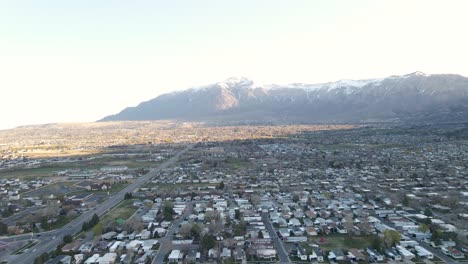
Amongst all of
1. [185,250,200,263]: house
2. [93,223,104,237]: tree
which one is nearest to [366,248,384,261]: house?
[185,250,200,263]: house

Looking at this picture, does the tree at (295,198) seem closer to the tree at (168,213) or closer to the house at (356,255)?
the house at (356,255)

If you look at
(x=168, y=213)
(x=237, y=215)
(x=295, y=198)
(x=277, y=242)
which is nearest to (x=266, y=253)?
(x=277, y=242)

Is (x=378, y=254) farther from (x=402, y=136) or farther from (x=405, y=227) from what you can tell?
(x=402, y=136)

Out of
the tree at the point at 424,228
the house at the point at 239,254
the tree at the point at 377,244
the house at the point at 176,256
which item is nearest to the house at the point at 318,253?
the tree at the point at 377,244

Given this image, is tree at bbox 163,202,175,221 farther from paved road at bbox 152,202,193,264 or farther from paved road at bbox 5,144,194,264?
paved road at bbox 5,144,194,264

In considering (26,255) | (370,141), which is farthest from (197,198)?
(370,141)

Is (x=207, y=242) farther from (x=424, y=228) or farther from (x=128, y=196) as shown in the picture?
(x=128, y=196)
